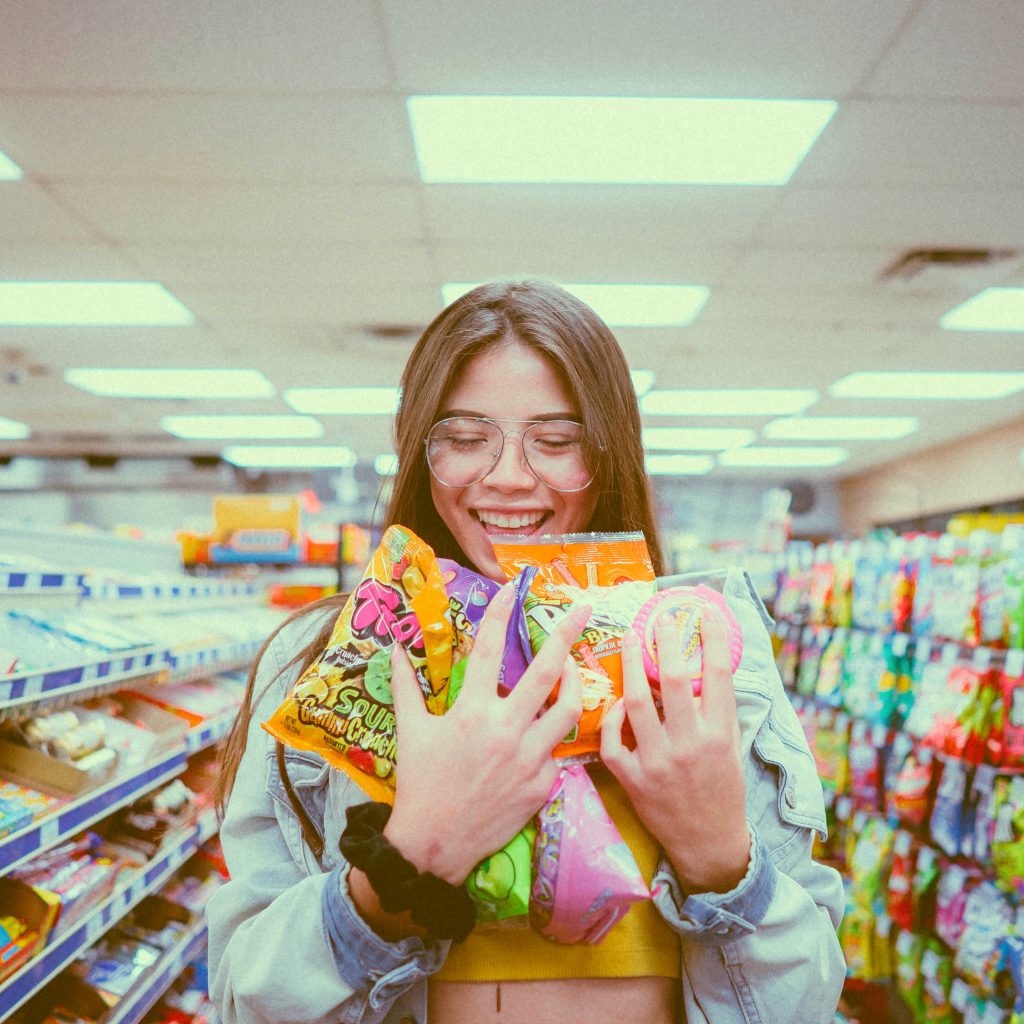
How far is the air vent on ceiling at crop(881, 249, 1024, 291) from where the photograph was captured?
14.2ft

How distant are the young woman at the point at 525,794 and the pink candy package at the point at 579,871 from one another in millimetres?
30

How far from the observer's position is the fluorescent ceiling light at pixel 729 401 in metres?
7.34

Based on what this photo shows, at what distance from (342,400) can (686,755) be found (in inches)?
289

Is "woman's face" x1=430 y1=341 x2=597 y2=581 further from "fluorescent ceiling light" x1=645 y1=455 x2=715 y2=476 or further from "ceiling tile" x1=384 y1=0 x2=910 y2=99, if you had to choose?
"fluorescent ceiling light" x1=645 y1=455 x2=715 y2=476

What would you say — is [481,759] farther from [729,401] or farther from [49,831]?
[729,401]

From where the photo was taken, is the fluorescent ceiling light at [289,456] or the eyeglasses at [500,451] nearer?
the eyeglasses at [500,451]

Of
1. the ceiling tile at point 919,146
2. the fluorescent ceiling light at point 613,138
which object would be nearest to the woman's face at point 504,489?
the fluorescent ceiling light at point 613,138

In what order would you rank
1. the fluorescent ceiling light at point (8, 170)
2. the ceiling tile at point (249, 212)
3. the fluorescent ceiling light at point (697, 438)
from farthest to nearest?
the fluorescent ceiling light at point (697, 438)
the ceiling tile at point (249, 212)
the fluorescent ceiling light at point (8, 170)

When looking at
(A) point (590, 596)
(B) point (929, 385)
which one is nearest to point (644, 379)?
(B) point (929, 385)

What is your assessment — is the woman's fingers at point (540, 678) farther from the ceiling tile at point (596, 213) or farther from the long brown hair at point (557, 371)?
the ceiling tile at point (596, 213)

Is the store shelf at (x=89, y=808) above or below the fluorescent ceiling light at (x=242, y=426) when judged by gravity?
below

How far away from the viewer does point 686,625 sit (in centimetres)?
72

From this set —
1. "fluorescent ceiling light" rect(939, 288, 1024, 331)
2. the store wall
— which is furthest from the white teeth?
the store wall

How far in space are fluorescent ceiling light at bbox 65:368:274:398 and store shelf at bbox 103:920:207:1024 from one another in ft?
16.5
